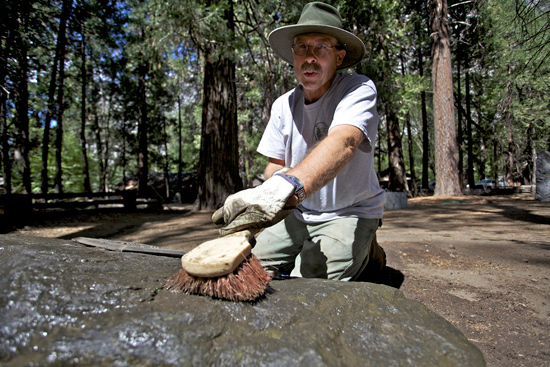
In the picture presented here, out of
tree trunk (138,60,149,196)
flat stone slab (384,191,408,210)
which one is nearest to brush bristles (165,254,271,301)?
flat stone slab (384,191,408,210)

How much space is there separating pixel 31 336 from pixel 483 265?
10.5 feet

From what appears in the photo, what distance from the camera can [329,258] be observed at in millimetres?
2422

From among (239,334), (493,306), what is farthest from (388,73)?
(239,334)

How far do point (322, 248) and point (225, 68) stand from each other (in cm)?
733

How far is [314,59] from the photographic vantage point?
2.54 m

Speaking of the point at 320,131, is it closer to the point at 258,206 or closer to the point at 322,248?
the point at 322,248

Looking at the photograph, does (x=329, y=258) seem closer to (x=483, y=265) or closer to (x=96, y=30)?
(x=483, y=265)

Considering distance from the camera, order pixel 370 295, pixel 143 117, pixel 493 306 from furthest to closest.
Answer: pixel 143 117 < pixel 493 306 < pixel 370 295

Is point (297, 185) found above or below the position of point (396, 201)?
above

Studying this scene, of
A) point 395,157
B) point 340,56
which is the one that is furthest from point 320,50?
point 395,157

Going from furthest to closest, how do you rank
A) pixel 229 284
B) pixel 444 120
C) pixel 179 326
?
pixel 444 120 → pixel 229 284 → pixel 179 326

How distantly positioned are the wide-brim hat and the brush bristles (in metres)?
1.68

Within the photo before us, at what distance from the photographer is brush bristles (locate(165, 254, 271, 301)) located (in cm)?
143

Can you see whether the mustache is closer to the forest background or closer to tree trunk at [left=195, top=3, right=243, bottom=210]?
the forest background
